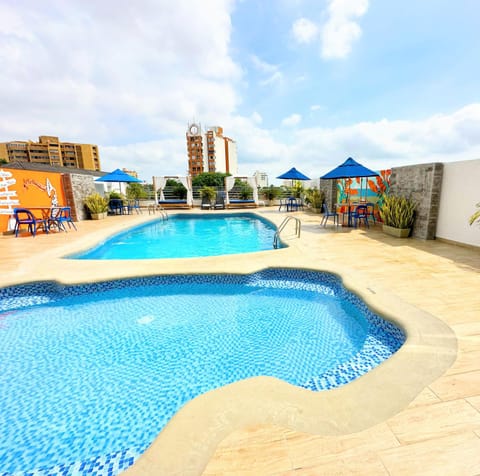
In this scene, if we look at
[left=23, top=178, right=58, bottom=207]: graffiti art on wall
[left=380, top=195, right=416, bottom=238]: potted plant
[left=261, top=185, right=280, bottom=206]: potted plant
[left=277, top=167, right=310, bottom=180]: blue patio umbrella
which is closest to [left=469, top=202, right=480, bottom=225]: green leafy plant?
[left=380, top=195, right=416, bottom=238]: potted plant

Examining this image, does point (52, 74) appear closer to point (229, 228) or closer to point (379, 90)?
point (229, 228)

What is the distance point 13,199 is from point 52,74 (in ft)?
13.9

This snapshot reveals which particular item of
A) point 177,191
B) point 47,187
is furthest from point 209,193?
point 47,187

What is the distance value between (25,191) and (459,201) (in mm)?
12860

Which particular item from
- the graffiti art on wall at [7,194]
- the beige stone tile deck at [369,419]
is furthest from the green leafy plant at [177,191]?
the beige stone tile deck at [369,419]

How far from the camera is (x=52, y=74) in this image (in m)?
7.06

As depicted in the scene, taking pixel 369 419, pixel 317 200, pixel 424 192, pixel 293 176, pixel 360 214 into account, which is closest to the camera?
pixel 369 419

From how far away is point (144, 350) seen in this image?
306 cm

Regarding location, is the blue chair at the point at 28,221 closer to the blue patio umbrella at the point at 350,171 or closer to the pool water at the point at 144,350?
the pool water at the point at 144,350

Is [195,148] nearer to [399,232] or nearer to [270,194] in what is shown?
[270,194]

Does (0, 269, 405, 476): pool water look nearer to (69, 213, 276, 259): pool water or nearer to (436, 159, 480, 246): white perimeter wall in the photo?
(69, 213, 276, 259): pool water

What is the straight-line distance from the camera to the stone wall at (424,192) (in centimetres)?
590

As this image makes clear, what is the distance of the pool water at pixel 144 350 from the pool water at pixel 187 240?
251 centimetres

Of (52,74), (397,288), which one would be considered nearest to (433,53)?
(397,288)
